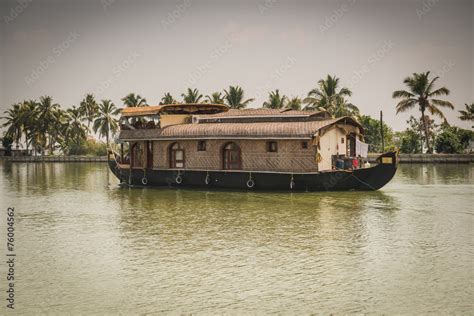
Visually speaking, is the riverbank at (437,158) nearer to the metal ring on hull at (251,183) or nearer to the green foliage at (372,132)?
the green foliage at (372,132)

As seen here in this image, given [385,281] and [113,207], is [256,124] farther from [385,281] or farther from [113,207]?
[385,281]

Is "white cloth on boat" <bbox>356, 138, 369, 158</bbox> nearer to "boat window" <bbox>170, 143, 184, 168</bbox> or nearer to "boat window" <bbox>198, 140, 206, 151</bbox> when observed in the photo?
"boat window" <bbox>198, 140, 206, 151</bbox>

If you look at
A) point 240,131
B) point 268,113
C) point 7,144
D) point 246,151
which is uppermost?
point 7,144

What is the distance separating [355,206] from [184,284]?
869 centimetres

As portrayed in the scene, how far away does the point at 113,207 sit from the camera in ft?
52.9

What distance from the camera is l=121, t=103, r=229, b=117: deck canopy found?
22312 millimetres

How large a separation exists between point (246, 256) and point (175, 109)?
14.1m

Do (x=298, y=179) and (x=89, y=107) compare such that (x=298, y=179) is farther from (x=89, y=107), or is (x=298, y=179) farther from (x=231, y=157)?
(x=89, y=107)

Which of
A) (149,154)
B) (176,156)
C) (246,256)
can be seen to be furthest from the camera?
(149,154)

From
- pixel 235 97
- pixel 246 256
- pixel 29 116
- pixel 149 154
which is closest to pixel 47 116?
pixel 29 116

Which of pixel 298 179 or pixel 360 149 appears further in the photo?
pixel 360 149

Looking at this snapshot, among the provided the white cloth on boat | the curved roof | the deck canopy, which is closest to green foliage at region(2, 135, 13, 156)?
the deck canopy

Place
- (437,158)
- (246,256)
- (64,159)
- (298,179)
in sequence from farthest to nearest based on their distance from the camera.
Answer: (64,159) < (437,158) < (298,179) < (246,256)

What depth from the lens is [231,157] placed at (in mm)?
20453
